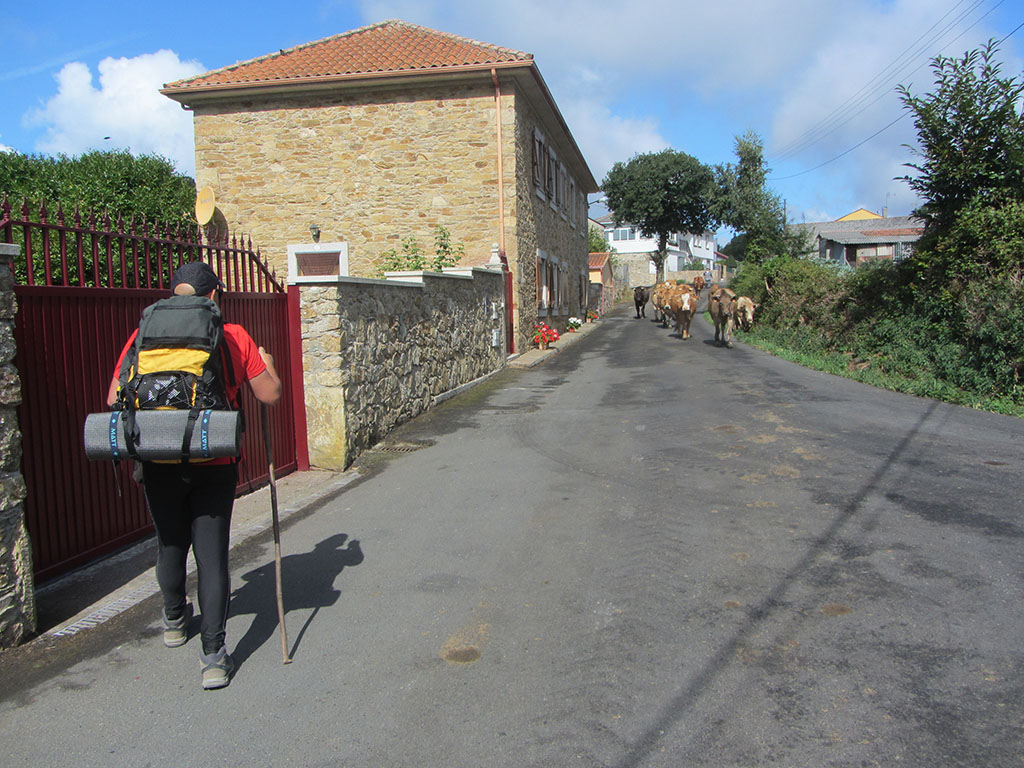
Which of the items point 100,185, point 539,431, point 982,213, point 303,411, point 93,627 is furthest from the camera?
point 100,185

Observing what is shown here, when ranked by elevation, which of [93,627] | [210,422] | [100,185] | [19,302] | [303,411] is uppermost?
[100,185]

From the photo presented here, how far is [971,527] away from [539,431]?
15.4ft

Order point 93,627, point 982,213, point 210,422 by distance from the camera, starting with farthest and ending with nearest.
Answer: point 982,213 → point 93,627 → point 210,422

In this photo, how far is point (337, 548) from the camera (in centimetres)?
504

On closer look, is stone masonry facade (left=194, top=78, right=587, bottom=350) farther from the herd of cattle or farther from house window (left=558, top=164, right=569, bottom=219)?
house window (left=558, top=164, right=569, bottom=219)

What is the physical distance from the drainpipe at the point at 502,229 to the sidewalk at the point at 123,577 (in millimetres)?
11114

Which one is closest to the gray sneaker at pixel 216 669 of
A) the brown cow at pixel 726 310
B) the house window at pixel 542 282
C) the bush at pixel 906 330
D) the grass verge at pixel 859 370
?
the grass verge at pixel 859 370

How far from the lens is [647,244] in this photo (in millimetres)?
78875

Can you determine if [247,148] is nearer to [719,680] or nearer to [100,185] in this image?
[100,185]

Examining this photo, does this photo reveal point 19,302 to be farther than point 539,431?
No

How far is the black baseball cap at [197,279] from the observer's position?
3.39 meters

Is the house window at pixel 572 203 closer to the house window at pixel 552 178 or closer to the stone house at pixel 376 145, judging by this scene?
the house window at pixel 552 178

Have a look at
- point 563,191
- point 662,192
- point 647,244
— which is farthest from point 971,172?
point 647,244

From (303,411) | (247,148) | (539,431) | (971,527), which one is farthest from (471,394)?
(247,148)
